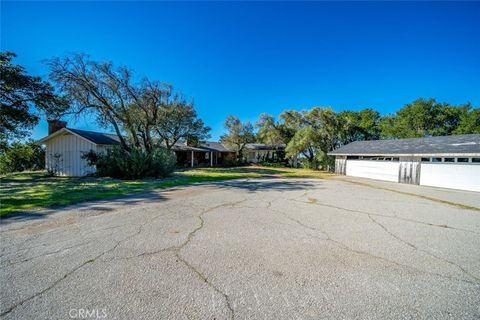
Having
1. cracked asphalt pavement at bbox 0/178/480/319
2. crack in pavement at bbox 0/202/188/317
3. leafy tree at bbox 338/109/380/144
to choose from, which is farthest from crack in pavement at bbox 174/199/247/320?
leafy tree at bbox 338/109/380/144

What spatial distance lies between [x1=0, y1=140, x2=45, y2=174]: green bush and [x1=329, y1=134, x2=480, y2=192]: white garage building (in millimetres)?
33670

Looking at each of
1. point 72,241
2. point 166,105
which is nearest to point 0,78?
point 166,105

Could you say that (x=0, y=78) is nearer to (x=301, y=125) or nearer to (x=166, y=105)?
(x=166, y=105)

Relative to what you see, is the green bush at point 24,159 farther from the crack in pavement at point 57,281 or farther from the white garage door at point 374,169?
the white garage door at point 374,169

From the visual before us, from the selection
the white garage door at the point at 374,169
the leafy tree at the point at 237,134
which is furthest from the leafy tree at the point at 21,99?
the white garage door at the point at 374,169

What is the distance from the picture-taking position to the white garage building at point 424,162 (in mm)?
12102

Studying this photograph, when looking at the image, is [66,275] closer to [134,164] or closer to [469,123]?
[134,164]

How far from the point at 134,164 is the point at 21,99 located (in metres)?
7.32

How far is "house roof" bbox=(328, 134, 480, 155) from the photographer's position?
41.7 ft

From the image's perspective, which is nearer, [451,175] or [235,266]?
[235,266]

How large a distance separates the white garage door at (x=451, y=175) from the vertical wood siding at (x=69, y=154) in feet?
79.6

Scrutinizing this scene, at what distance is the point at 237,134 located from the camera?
31.9 meters

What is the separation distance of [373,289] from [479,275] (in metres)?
1.74

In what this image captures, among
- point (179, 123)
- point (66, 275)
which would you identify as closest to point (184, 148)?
point (179, 123)
